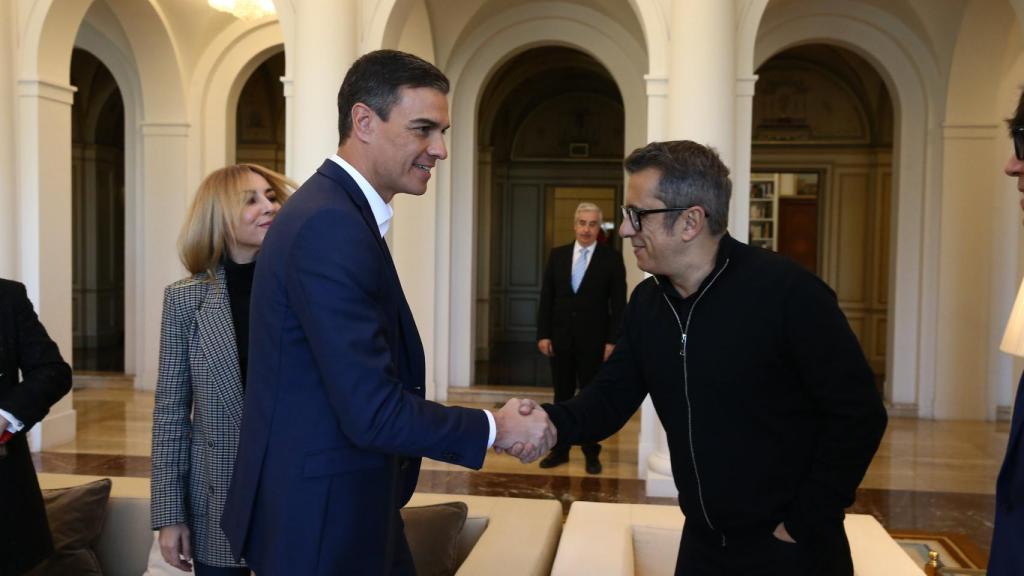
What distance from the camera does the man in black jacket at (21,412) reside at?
250cm

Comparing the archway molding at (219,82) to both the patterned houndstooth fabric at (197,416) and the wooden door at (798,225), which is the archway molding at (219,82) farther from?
the wooden door at (798,225)

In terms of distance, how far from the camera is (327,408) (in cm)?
180

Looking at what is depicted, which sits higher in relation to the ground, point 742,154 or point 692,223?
point 742,154

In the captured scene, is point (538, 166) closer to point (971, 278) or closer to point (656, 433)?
point (971, 278)

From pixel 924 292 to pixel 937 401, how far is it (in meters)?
1.08

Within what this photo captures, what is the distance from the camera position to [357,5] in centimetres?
666

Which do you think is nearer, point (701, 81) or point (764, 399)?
point (764, 399)

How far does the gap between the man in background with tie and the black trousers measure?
14.3 feet

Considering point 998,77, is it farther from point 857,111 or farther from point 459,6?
point 459,6

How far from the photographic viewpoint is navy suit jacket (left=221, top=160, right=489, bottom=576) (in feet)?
5.65

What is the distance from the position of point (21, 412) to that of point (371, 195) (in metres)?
1.38

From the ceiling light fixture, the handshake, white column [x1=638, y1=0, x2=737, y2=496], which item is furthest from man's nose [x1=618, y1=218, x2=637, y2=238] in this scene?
the ceiling light fixture

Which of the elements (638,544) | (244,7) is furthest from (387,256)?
(244,7)

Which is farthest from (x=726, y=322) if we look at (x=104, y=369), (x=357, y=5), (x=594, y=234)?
(x=104, y=369)
